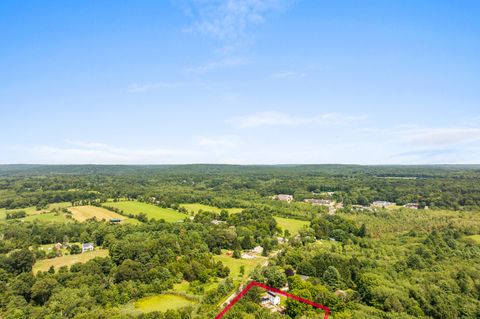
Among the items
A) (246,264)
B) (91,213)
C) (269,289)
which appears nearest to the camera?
(269,289)

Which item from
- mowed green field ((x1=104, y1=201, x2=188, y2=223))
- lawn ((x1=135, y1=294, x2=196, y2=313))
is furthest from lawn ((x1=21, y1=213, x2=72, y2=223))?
lawn ((x1=135, y1=294, x2=196, y2=313))

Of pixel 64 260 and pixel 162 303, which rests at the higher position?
pixel 64 260

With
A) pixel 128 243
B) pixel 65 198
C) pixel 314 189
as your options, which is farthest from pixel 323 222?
pixel 65 198

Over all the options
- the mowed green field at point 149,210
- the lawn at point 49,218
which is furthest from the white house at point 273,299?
the lawn at point 49,218

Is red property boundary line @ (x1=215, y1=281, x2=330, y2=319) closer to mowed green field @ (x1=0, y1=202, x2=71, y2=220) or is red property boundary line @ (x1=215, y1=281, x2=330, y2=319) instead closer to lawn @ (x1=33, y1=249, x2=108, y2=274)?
lawn @ (x1=33, y1=249, x2=108, y2=274)

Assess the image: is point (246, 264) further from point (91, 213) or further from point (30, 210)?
point (30, 210)

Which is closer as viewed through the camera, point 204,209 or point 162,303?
point 162,303

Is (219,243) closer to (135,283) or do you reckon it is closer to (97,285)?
(135,283)

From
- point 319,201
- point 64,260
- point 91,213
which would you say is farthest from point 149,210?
point 319,201
